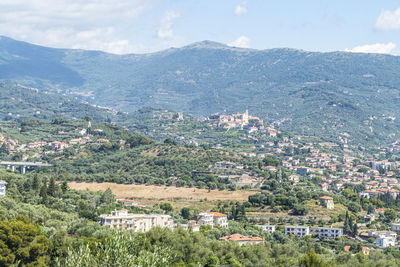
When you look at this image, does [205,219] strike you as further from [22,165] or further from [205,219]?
[22,165]

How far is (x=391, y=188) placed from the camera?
114375mm

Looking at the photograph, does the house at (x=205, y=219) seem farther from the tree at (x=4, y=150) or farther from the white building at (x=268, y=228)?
the tree at (x=4, y=150)

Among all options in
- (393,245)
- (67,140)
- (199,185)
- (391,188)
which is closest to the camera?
(393,245)

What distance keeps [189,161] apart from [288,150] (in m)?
58.1

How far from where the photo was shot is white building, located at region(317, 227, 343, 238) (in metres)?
66.6

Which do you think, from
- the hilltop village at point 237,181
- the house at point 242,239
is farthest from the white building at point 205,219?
the house at point 242,239

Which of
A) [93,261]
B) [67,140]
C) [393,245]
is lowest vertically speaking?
[393,245]

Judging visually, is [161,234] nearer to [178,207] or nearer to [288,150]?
[178,207]

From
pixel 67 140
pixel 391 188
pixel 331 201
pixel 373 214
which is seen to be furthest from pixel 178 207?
pixel 67 140

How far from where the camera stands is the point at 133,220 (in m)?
56.6

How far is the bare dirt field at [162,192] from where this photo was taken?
8219 centimetres

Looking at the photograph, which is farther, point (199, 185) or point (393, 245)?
point (199, 185)

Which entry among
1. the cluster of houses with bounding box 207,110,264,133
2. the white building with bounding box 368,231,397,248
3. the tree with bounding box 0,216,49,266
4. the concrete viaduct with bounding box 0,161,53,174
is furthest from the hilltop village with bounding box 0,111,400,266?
the tree with bounding box 0,216,49,266

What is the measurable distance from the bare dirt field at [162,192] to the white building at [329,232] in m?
15.6
